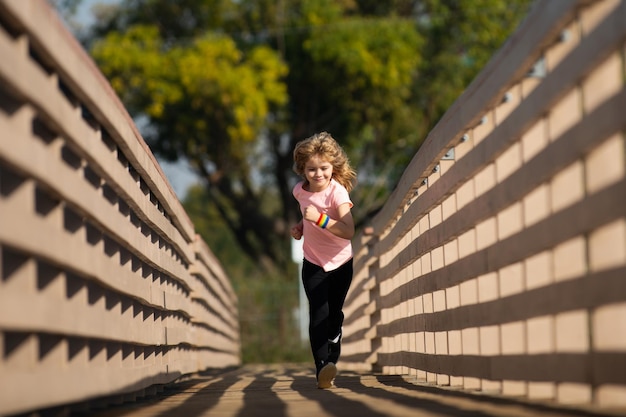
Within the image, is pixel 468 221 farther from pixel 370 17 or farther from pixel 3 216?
pixel 370 17

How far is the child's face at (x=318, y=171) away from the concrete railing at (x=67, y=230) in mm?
1084

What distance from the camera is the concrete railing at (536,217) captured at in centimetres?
396

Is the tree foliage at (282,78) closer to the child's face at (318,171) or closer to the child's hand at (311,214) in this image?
the child's face at (318,171)

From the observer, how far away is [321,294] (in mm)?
8594

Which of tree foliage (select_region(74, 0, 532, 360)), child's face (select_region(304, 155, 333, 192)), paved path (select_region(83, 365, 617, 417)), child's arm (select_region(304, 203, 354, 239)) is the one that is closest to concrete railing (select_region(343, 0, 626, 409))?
paved path (select_region(83, 365, 617, 417))

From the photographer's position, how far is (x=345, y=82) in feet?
109

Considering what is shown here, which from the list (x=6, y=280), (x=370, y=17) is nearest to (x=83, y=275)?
(x=6, y=280)

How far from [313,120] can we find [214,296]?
59.6 ft

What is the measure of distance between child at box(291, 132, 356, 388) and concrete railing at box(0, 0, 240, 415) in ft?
3.54

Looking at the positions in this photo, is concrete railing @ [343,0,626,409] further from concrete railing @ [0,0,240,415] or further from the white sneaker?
concrete railing @ [0,0,240,415]

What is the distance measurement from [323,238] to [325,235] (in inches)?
1.6

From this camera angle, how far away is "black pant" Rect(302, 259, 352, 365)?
8.57 meters

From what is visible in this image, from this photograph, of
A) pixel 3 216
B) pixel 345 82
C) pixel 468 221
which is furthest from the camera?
pixel 345 82

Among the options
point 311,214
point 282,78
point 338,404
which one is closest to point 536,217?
point 338,404
